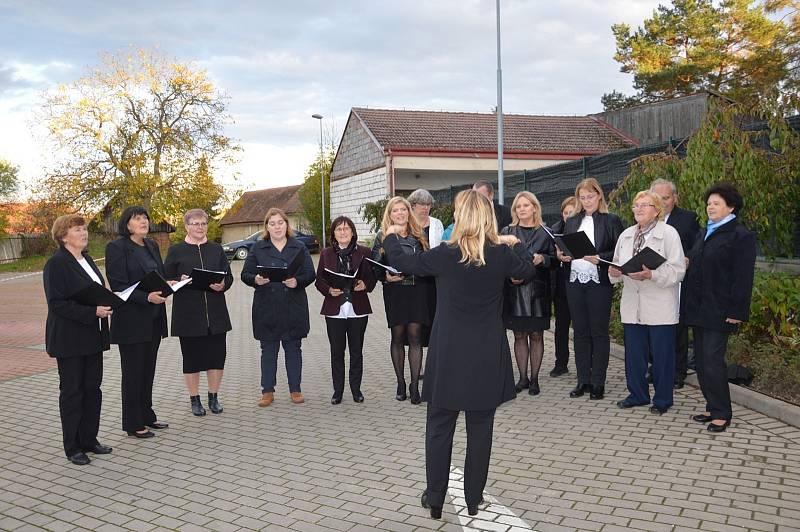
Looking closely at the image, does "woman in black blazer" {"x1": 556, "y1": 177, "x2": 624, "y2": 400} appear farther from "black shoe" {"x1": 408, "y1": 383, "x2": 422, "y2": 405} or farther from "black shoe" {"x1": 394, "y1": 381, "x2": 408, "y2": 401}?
"black shoe" {"x1": 394, "y1": 381, "x2": 408, "y2": 401}

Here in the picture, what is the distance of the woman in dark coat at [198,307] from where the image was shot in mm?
6543

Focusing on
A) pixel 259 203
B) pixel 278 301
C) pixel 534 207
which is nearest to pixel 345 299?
pixel 278 301

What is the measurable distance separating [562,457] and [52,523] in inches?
132

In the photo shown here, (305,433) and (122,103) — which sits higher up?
(122,103)

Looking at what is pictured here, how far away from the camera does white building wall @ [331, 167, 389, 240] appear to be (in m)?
26.9

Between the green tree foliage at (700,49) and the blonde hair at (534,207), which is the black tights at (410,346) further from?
the green tree foliage at (700,49)

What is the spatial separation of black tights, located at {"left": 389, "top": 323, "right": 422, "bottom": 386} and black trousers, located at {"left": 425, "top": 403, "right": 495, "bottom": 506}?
260 centimetres

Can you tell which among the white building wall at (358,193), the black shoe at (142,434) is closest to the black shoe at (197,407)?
the black shoe at (142,434)

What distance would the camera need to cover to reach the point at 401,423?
6246mm

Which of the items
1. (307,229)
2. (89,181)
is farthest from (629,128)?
(89,181)

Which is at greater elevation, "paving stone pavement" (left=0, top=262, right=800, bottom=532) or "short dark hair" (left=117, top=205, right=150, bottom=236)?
"short dark hair" (left=117, top=205, right=150, bottom=236)

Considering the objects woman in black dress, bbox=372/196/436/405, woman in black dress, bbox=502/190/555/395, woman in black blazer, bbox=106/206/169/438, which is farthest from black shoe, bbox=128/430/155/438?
woman in black dress, bbox=502/190/555/395

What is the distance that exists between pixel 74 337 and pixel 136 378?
788mm

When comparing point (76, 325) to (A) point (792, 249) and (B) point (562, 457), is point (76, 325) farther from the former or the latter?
(A) point (792, 249)
